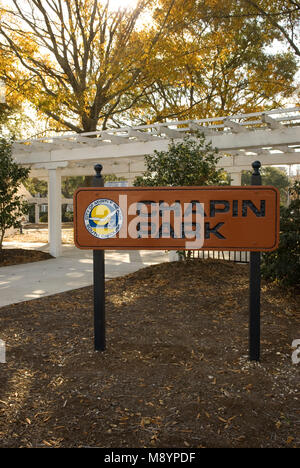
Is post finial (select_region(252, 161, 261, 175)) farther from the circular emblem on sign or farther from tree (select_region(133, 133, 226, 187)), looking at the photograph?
tree (select_region(133, 133, 226, 187))

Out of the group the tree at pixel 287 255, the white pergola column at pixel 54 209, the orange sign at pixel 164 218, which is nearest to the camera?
→ the orange sign at pixel 164 218

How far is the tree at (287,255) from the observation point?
5.84 metres

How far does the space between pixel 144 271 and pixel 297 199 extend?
3.57 meters

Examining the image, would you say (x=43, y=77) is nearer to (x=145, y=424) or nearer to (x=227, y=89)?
(x=227, y=89)

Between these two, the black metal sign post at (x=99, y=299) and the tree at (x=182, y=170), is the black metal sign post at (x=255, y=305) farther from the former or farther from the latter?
the tree at (x=182, y=170)

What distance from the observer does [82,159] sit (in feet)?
39.8

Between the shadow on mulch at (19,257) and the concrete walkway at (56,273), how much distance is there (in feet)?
1.36

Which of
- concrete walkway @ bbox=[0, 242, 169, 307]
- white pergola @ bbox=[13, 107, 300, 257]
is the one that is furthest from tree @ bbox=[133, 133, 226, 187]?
concrete walkway @ bbox=[0, 242, 169, 307]

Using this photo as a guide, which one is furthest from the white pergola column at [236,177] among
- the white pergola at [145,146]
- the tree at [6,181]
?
the tree at [6,181]

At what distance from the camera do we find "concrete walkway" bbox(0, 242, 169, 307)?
7.13m

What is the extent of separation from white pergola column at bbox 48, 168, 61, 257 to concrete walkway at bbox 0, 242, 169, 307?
1.41 ft

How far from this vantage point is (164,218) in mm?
4148

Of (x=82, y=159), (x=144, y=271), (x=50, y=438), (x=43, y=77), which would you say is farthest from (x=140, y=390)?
(x=43, y=77)

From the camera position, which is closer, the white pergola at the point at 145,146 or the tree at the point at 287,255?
the tree at the point at 287,255
